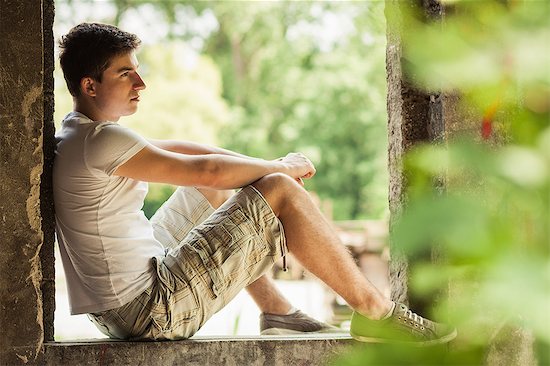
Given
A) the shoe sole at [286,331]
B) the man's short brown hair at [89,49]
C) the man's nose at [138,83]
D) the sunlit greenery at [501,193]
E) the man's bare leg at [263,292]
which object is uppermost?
the man's short brown hair at [89,49]

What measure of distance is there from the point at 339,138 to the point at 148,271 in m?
16.1

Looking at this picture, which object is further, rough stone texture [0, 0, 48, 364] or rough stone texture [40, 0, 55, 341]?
rough stone texture [40, 0, 55, 341]

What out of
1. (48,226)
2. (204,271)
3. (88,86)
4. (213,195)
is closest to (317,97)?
(213,195)

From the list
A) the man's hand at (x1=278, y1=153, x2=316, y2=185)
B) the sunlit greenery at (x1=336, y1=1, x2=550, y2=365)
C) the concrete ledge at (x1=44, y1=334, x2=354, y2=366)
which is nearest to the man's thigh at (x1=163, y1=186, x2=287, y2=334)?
the concrete ledge at (x1=44, y1=334, x2=354, y2=366)

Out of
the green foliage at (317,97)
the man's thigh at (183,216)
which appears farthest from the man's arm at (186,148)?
the green foliage at (317,97)

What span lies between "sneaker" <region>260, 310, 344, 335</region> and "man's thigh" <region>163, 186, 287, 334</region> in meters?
0.38

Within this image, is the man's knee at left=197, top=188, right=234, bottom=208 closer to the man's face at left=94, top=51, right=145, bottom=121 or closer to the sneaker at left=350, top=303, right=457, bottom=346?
the man's face at left=94, top=51, right=145, bottom=121

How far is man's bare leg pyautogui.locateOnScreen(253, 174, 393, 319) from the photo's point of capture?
266 cm

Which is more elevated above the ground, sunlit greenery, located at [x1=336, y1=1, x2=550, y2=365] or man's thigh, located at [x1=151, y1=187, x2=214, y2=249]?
sunlit greenery, located at [x1=336, y1=1, x2=550, y2=365]

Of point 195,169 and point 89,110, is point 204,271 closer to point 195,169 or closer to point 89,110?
point 195,169

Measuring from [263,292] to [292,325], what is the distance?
0.56 feet

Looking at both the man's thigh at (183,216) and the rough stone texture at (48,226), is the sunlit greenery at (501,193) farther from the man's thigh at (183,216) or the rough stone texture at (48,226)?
the man's thigh at (183,216)

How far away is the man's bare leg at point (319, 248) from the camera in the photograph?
2656 millimetres

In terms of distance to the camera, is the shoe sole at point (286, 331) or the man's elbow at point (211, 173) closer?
the man's elbow at point (211, 173)
